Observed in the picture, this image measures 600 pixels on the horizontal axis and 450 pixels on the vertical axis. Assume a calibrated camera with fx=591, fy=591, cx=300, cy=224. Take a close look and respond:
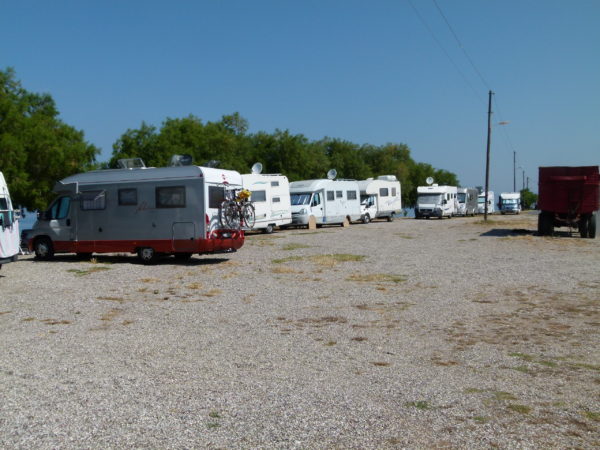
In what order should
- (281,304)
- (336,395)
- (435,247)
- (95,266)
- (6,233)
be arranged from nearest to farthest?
(336,395)
(281,304)
(6,233)
(95,266)
(435,247)

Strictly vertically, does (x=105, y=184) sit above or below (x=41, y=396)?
above

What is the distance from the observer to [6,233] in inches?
543

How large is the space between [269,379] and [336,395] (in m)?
0.83

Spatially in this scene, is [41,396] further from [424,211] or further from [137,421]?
[424,211]

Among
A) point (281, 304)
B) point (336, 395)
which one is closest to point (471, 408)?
point (336, 395)

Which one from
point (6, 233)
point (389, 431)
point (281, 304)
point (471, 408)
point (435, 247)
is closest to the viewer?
point (389, 431)

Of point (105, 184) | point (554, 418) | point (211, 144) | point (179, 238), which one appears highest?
point (211, 144)

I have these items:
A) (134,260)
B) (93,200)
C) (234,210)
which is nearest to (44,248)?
(93,200)

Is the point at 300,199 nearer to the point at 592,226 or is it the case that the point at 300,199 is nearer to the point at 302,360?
the point at 592,226

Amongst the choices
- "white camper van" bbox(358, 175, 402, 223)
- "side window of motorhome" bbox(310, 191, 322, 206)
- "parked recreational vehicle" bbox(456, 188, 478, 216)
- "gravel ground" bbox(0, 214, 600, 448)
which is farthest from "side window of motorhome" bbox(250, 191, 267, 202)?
"parked recreational vehicle" bbox(456, 188, 478, 216)

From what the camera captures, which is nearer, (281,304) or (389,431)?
(389,431)

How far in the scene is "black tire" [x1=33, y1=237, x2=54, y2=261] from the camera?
17.7 meters

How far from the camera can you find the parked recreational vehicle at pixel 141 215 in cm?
1609

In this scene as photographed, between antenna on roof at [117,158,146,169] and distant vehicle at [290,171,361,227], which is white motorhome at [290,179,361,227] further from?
antenna on roof at [117,158,146,169]
